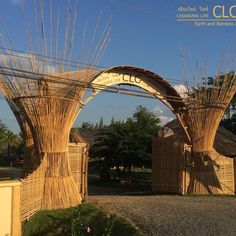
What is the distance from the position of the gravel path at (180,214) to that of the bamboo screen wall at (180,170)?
1.69m

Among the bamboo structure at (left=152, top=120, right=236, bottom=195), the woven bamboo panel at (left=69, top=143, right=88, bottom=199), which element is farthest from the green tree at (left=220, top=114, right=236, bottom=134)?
the woven bamboo panel at (left=69, top=143, right=88, bottom=199)

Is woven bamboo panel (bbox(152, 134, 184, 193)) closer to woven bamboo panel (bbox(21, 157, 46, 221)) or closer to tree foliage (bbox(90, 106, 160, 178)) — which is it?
woven bamboo panel (bbox(21, 157, 46, 221))

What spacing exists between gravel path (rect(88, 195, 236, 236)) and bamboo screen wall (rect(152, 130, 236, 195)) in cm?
169

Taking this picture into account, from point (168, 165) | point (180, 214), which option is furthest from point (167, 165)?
point (180, 214)

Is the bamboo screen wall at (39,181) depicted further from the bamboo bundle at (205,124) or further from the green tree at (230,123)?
the green tree at (230,123)

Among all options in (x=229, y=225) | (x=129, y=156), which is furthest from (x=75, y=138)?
(x=129, y=156)

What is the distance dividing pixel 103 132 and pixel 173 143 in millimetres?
11375

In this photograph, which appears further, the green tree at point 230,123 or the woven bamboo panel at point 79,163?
the green tree at point 230,123

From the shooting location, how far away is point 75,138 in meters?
13.4

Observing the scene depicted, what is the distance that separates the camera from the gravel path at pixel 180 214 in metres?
9.41

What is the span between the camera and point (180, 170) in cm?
1592

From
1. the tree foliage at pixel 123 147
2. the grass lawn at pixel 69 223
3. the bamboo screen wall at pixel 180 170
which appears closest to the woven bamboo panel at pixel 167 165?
the bamboo screen wall at pixel 180 170

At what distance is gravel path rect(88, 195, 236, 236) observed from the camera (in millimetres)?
9414

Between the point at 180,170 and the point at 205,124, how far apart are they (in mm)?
1973
